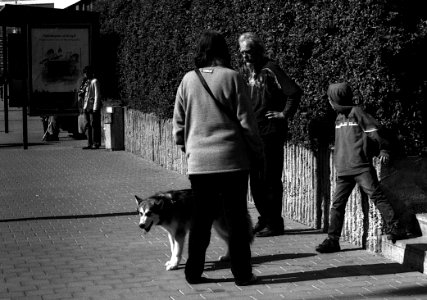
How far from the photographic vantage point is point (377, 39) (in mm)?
7629

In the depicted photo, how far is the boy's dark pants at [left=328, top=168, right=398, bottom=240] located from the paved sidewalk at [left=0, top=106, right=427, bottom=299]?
0.91 ft

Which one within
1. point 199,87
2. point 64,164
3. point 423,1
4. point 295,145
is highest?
point 423,1

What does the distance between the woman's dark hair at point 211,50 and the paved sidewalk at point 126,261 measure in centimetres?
168

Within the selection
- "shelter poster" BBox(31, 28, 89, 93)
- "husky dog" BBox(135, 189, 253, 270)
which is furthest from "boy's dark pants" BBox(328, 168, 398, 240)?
"shelter poster" BBox(31, 28, 89, 93)

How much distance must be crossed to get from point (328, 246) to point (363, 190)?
586 millimetres

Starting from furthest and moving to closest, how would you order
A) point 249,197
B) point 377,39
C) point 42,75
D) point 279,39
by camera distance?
point 42,75 < point 249,197 < point 279,39 < point 377,39

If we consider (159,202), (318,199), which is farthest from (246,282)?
(318,199)

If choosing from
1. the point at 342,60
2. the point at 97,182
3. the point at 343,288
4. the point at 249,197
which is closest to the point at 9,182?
the point at 97,182

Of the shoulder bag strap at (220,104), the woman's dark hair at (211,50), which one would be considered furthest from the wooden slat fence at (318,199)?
the woman's dark hair at (211,50)

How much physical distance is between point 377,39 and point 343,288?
217 cm

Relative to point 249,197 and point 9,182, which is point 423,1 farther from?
point 9,182

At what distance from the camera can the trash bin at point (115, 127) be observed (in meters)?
18.5

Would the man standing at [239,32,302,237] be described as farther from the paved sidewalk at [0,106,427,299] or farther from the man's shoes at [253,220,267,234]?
the paved sidewalk at [0,106,427,299]

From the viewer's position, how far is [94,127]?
1892 cm
